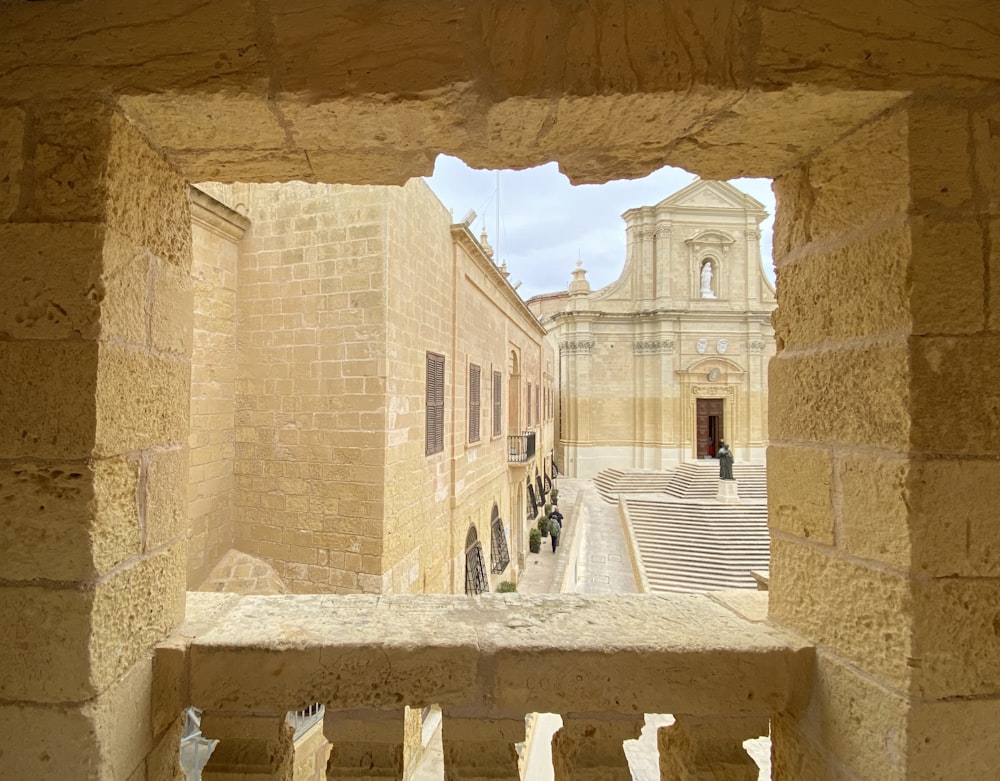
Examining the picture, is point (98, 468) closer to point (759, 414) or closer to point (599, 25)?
point (599, 25)

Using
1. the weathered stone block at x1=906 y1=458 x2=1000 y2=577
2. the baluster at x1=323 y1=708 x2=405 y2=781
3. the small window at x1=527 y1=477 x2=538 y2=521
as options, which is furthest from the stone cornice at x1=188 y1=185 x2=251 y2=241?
the small window at x1=527 y1=477 x2=538 y2=521

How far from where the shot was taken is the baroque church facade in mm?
21578

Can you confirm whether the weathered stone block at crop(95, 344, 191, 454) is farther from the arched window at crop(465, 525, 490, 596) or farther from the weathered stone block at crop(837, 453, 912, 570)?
the arched window at crop(465, 525, 490, 596)

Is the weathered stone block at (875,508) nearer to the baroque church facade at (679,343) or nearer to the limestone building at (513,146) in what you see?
the limestone building at (513,146)

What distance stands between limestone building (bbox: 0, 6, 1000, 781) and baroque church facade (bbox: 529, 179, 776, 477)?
69.8ft

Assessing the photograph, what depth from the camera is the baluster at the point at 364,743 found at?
1.23 meters

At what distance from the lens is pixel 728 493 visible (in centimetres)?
1585

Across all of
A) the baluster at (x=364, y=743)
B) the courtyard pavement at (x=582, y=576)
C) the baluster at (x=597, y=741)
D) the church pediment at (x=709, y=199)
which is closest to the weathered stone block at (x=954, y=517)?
the baluster at (x=597, y=741)

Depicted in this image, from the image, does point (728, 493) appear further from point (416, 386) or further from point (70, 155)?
point (70, 155)

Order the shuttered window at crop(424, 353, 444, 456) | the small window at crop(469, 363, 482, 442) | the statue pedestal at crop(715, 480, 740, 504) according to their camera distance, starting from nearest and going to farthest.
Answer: the shuttered window at crop(424, 353, 444, 456) < the small window at crop(469, 363, 482, 442) < the statue pedestal at crop(715, 480, 740, 504)

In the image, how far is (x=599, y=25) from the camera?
111 centimetres

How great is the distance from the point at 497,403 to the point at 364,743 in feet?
34.7

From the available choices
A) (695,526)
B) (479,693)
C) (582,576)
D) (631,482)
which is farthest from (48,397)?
(631,482)

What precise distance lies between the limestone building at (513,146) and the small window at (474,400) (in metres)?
7.81
